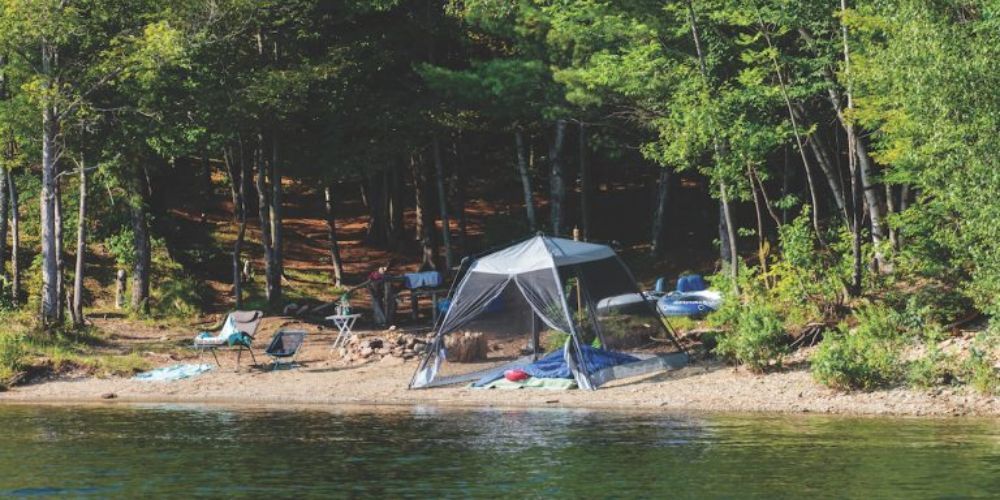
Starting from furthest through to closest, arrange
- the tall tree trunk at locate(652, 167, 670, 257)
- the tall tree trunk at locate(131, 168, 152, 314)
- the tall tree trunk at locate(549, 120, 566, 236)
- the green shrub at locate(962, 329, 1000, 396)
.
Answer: the tall tree trunk at locate(652, 167, 670, 257)
the tall tree trunk at locate(549, 120, 566, 236)
the tall tree trunk at locate(131, 168, 152, 314)
the green shrub at locate(962, 329, 1000, 396)

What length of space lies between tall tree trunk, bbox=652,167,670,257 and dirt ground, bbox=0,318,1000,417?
1490 centimetres

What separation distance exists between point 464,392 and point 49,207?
11.2 meters

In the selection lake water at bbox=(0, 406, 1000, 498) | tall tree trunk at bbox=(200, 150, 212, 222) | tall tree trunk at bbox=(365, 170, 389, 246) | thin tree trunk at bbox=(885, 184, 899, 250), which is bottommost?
lake water at bbox=(0, 406, 1000, 498)

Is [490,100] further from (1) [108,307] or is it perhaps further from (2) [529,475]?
(2) [529,475]

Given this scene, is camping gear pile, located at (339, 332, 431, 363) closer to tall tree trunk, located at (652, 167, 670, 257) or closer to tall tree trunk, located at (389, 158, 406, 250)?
tall tree trunk, located at (652, 167, 670, 257)

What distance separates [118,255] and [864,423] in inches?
923

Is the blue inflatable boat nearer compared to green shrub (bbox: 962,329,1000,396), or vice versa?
green shrub (bbox: 962,329,1000,396)

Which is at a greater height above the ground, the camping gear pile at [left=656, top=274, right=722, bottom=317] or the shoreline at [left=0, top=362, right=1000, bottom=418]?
the camping gear pile at [left=656, top=274, right=722, bottom=317]

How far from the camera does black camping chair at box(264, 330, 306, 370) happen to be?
82.6 ft

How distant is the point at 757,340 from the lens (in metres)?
21.7

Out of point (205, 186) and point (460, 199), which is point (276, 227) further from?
point (205, 186)

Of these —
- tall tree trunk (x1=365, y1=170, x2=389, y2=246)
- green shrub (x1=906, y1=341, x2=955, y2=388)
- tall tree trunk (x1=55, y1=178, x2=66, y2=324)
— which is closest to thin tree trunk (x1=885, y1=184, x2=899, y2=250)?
green shrub (x1=906, y1=341, x2=955, y2=388)

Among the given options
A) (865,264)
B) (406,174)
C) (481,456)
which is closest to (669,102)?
(865,264)

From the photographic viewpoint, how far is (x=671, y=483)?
529 inches
